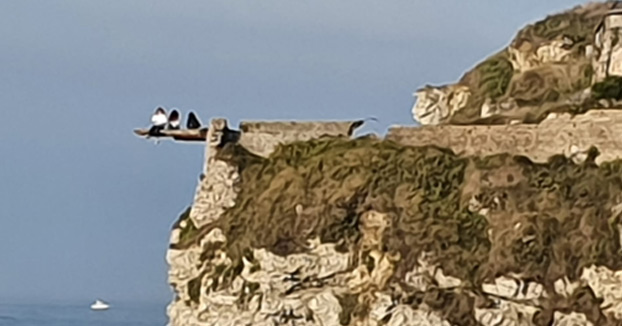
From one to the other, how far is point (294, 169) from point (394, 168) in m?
2.26

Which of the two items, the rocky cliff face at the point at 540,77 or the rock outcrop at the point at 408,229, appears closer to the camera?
the rock outcrop at the point at 408,229

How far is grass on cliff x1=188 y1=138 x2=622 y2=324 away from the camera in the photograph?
32.7m

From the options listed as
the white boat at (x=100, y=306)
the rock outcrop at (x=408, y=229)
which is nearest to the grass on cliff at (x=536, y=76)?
the rock outcrop at (x=408, y=229)

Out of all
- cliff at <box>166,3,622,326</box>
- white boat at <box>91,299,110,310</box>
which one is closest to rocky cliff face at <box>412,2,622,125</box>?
cliff at <box>166,3,622,326</box>

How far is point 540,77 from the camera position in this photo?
40875 mm

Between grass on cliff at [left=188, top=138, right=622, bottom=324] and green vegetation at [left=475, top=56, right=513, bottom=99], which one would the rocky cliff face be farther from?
grass on cliff at [left=188, top=138, right=622, bottom=324]

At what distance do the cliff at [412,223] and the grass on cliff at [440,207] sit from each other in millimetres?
34

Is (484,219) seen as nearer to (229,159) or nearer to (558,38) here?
(229,159)

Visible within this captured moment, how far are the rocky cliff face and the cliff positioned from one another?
0.66 feet

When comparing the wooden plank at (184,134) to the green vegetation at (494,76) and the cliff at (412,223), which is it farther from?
the green vegetation at (494,76)

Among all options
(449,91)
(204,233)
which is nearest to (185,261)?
(204,233)

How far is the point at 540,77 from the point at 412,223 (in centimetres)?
780

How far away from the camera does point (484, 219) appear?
3384cm

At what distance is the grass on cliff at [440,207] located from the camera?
32719 millimetres
